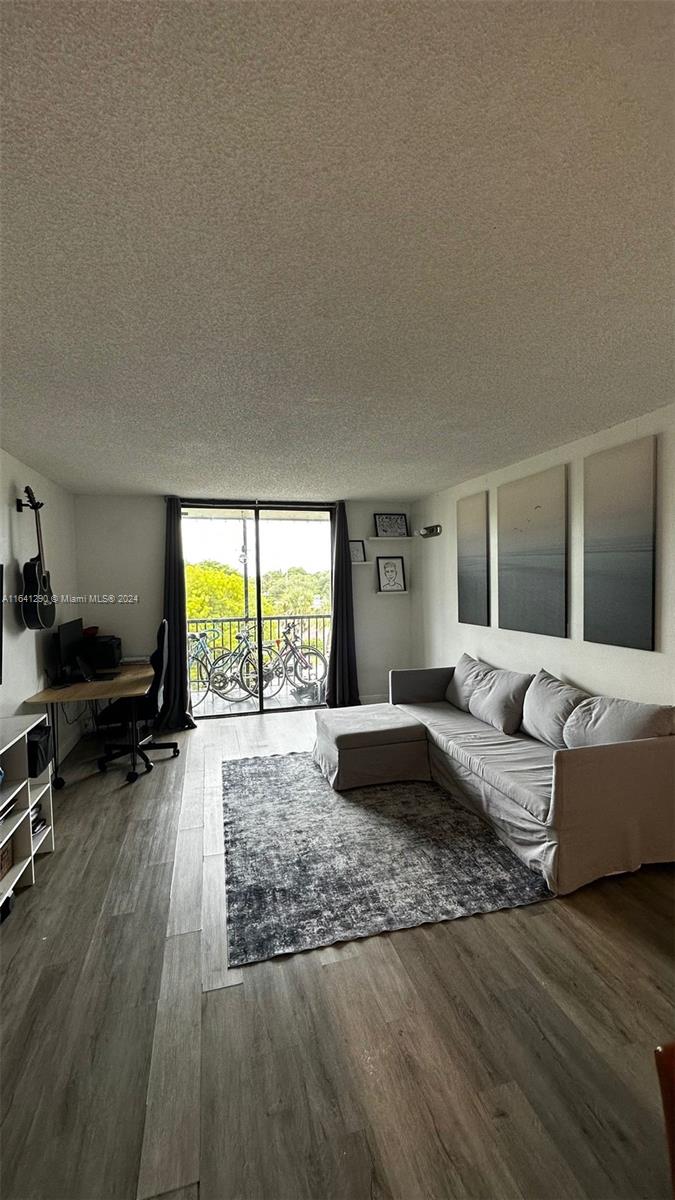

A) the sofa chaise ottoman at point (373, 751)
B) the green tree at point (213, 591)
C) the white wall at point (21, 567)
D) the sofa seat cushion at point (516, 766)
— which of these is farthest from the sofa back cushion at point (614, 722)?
the green tree at point (213, 591)

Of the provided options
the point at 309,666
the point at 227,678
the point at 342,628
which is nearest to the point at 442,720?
the point at 342,628

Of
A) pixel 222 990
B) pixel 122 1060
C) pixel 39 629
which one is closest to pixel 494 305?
pixel 222 990

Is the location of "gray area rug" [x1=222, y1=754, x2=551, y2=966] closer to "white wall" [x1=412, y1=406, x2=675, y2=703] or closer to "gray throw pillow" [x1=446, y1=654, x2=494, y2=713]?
"gray throw pillow" [x1=446, y1=654, x2=494, y2=713]

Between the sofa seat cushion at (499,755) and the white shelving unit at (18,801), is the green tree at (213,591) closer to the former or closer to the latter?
the sofa seat cushion at (499,755)

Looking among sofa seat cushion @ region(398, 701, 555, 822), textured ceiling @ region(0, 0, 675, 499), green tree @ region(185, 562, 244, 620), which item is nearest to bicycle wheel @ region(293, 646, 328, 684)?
green tree @ region(185, 562, 244, 620)

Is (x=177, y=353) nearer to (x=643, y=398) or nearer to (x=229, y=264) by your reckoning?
(x=229, y=264)

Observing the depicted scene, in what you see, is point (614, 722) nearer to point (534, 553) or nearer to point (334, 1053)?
point (534, 553)

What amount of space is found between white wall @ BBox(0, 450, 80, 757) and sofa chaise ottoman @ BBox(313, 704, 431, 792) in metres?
2.15

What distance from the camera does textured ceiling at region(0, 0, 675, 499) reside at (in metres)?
0.81

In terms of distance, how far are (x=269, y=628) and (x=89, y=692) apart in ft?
8.34

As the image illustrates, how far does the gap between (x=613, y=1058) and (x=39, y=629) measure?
13.1ft

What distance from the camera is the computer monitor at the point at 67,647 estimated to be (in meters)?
3.93

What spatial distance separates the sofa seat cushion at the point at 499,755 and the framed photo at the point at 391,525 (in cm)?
249

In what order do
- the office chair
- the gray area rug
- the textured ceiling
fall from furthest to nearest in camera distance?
1. the office chair
2. the gray area rug
3. the textured ceiling
